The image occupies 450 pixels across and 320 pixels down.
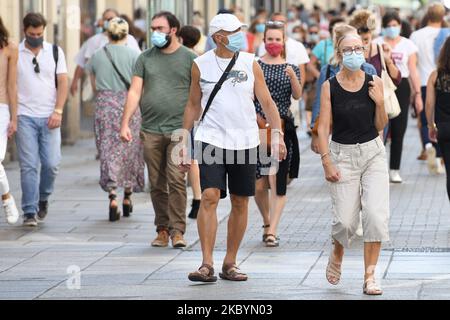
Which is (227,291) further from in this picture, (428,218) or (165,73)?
(428,218)

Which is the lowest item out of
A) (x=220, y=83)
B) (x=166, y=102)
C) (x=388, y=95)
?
(x=388, y=95)

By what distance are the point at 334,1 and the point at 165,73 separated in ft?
188

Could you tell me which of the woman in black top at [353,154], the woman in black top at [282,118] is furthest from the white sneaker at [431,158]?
the woman in black top at [353,154]

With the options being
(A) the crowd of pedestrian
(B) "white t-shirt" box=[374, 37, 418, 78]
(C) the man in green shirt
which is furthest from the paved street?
(B) "white t-shirt" box=[374, 37, 418, 78]

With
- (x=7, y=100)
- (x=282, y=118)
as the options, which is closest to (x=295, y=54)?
(x=282, y=118)

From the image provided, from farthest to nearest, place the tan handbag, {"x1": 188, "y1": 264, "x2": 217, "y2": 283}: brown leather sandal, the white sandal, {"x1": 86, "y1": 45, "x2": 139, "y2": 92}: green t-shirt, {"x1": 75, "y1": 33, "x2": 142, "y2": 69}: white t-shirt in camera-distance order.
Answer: {"x1": 75, "y1": 33, "x2": 142, "y2": 69}: white t-shirt
{"x1": 86, "y1": 45, "x2": 139, "y2": 92}: green t-shirt
the tan handbag
{"x1": 188, "y1": 264, "x2": 217, "y2": 283}: brown leather sandal
the white sandal

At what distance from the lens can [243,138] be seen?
10.0 meters

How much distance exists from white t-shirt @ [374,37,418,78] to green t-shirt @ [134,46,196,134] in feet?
17.8

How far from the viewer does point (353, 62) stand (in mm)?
9594

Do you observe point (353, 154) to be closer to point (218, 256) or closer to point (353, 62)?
point (353, 62)

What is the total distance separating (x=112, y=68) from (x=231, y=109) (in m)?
4.59

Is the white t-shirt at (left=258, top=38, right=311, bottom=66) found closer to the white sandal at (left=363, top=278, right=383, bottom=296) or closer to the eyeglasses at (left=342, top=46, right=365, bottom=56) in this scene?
the eyeglasses at (left=342, top=46, right=365, bottom=56)

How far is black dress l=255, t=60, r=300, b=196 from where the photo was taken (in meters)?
12.2
